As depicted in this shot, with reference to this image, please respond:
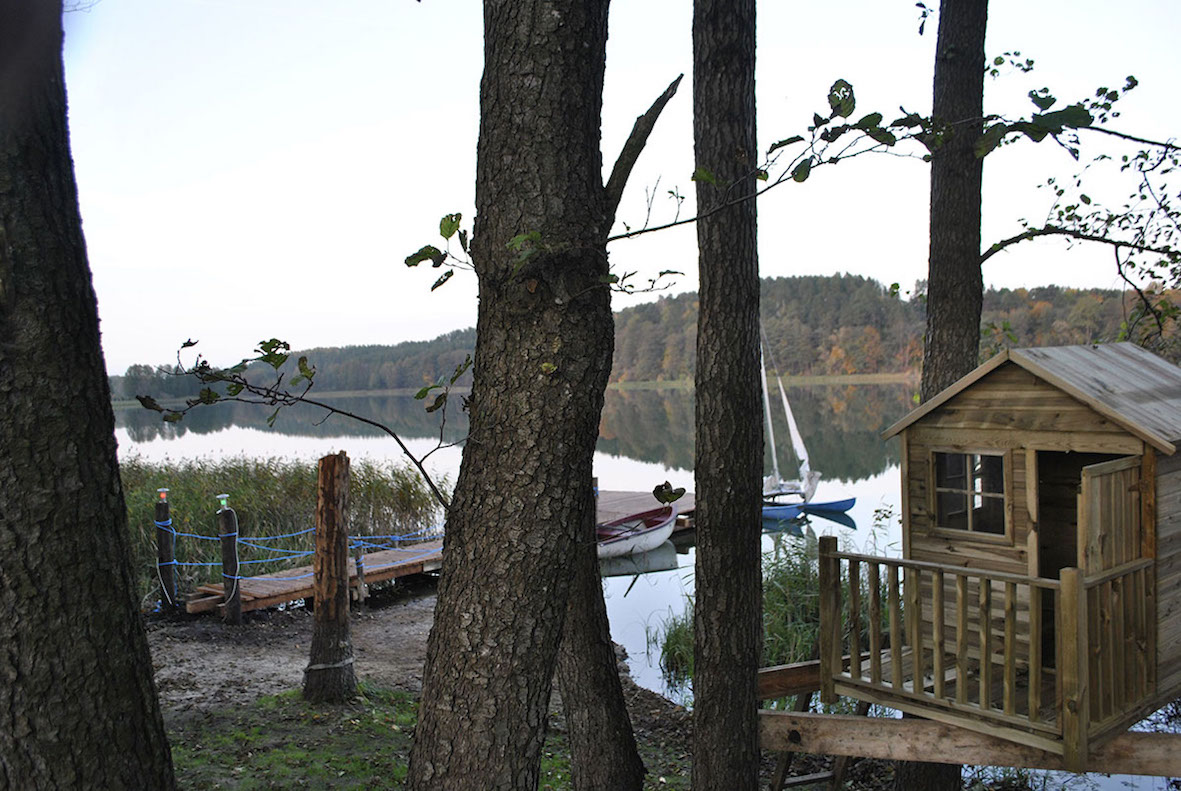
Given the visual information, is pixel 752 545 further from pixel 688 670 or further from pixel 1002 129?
pixel 688 670

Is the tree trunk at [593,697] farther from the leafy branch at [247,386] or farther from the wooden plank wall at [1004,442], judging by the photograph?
the leafy branch at [247,386]

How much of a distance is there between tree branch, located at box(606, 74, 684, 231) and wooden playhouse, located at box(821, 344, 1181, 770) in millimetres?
2455

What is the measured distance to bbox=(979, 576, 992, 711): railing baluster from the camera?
3.93 meters

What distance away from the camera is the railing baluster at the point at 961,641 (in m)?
4.11

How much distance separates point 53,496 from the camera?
7.11ft

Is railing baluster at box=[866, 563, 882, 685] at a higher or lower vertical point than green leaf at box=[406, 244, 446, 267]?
lower

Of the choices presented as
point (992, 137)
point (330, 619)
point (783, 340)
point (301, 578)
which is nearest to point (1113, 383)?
point (992, 137)

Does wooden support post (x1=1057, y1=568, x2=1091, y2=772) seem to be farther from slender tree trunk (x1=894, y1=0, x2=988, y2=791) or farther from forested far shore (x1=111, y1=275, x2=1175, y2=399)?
forested far shore (x1=111, y1=275, x2=1175, y2=399)

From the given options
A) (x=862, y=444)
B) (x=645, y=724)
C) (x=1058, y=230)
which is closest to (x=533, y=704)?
(x=1058, y=230)

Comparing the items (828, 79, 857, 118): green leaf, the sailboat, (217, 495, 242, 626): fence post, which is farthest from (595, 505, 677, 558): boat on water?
(828, 79, 857, 118): green leaf

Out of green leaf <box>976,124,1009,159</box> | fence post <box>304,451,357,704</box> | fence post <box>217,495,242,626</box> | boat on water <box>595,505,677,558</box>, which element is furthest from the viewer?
boat on water <box>595,505,677,558</box>

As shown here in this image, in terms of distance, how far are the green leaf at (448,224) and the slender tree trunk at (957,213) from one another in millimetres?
4466

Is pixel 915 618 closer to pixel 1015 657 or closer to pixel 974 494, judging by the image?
pixel 1015 657

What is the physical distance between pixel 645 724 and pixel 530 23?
6711 millimetres
